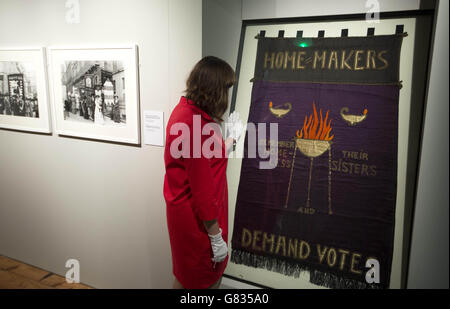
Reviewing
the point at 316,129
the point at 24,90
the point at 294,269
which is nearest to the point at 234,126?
the point at 316,129

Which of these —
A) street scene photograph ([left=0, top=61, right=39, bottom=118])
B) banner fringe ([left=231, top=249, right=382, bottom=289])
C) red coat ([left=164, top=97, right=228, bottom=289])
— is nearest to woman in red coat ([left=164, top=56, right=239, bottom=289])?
red coat ([left=164, top=97, right=228, bottom=289])

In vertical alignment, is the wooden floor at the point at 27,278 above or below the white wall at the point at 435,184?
below

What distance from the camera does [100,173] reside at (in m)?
2.18

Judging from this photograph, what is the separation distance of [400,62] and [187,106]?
106cm

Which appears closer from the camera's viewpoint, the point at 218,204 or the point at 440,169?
the point at 440,169

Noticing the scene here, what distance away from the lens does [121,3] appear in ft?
6.27

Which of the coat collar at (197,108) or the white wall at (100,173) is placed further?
the white wall at (100,173)

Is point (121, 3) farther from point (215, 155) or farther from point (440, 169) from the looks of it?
point (440, 169)

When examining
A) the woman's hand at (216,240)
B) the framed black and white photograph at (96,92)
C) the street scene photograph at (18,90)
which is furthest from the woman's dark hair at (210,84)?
the street scene photograph at (18,90)

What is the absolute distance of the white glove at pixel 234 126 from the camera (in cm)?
188

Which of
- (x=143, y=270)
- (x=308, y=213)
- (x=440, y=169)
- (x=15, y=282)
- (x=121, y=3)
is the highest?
(x=121, y=3)

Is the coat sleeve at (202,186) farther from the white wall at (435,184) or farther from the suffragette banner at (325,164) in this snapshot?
the white wall at (435,184)

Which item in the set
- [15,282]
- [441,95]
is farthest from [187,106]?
[15,282]

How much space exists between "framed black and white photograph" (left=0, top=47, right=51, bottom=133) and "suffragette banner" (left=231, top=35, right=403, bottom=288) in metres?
1.54
